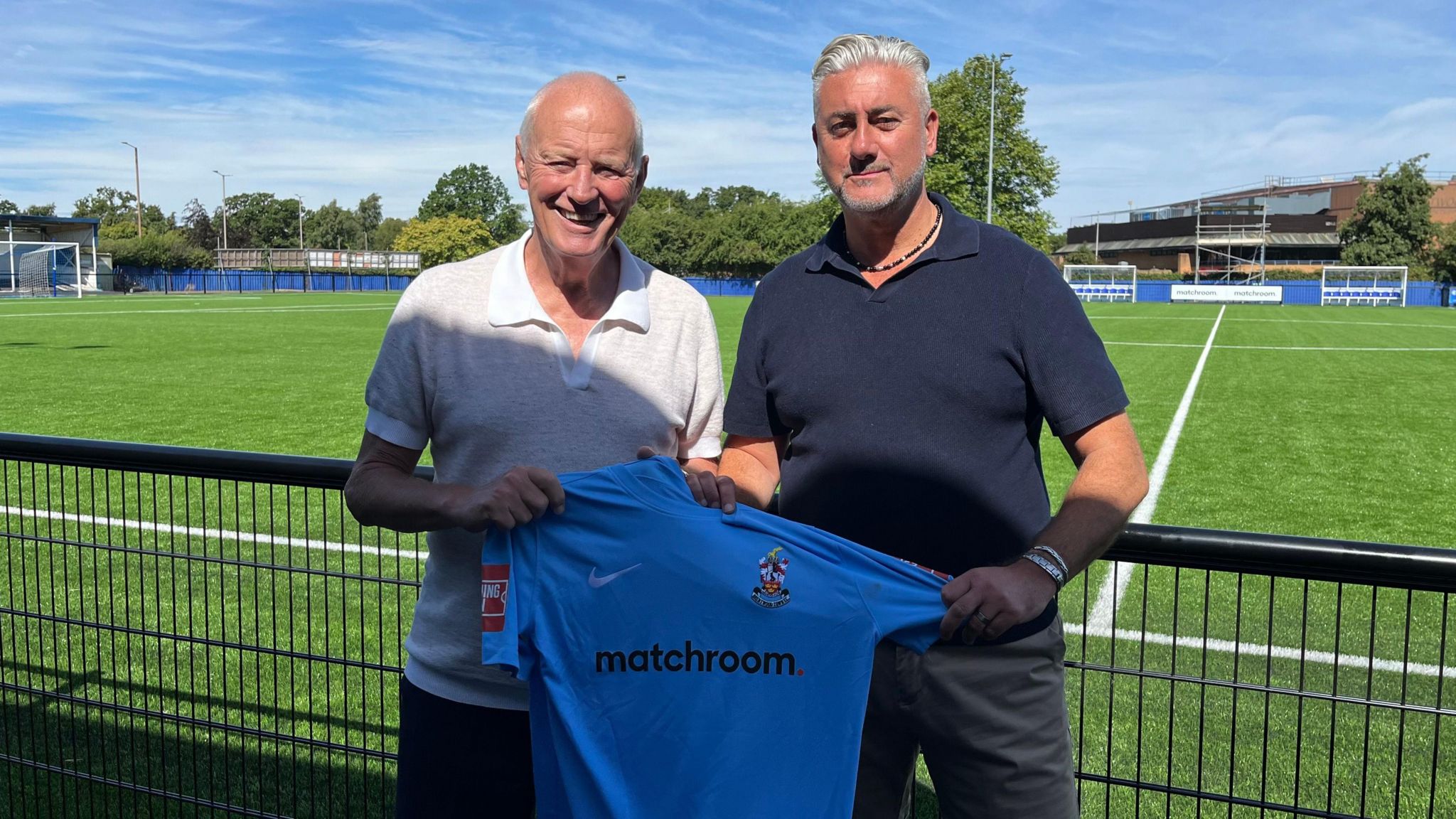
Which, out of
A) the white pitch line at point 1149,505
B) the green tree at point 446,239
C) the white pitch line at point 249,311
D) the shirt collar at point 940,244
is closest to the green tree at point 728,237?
the green tree at point 446,239

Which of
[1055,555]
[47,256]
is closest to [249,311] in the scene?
[47,256]

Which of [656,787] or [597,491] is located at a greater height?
[597,491]

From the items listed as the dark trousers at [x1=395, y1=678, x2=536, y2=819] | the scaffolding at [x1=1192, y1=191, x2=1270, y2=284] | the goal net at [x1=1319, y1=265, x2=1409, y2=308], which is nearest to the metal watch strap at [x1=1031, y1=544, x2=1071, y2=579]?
the dark trousers at [x1=395, y1=678, x2=536, y2=819]

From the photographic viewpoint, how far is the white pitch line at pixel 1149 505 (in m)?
4.51

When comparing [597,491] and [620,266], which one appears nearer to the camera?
[597,491]

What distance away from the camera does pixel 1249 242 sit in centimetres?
9862

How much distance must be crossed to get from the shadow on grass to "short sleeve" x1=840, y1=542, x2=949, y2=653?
1.86 m

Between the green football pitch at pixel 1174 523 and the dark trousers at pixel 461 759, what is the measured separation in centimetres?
66

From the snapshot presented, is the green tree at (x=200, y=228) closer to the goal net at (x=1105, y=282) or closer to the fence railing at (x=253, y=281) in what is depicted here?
the fence railing at (x=253, y=281)

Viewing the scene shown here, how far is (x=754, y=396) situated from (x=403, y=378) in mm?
728

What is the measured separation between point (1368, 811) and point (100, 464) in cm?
411

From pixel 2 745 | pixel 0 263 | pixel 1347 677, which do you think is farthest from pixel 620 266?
pixel 0 263

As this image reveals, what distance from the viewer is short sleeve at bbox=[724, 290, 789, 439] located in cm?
239

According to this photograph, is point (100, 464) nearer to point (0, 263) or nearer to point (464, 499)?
point (464, 499)
